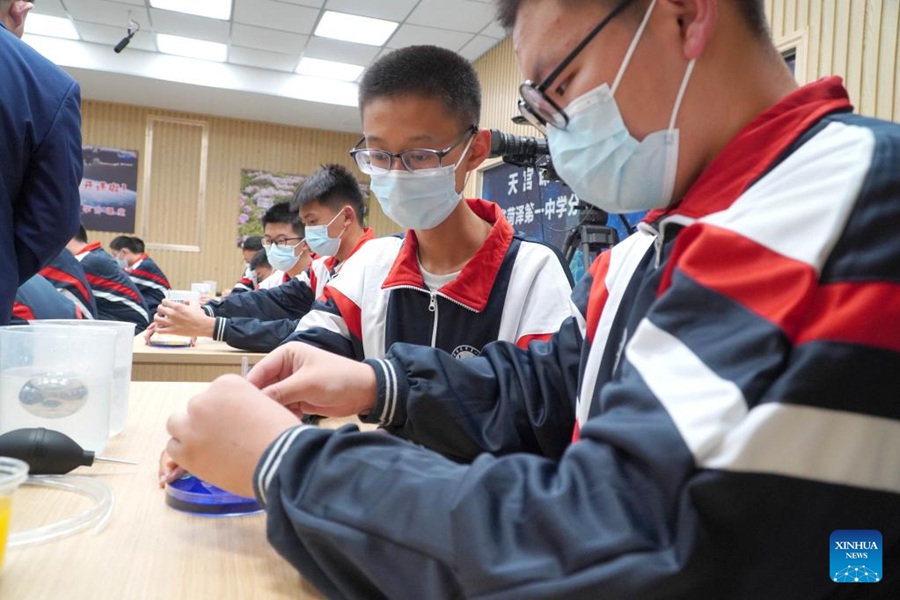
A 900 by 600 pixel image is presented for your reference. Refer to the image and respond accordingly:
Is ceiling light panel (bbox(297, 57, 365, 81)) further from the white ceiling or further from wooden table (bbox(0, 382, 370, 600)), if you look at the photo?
wooden table (bbox(0, 382, 370, 600))

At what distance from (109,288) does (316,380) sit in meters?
3.14

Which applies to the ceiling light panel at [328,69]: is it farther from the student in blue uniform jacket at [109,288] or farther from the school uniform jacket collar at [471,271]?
the school uniform jacket collar at [471,271]

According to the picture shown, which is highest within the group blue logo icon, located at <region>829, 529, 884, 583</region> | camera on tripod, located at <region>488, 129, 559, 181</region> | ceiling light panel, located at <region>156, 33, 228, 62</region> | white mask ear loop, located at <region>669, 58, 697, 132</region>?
ceiling light panel, located at <region>156, 33, 228, 62</region>

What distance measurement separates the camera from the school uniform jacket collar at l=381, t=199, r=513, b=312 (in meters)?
1.25

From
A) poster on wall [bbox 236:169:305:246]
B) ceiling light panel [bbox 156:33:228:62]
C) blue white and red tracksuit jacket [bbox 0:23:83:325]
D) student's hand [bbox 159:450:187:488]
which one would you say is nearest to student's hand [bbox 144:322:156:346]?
blue white and red tracksuit jacket [bbox 0:23:83:325]

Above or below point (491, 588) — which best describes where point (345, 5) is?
above

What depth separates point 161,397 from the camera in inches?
47.9

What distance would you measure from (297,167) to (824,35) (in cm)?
645

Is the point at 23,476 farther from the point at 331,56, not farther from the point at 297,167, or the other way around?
the point at 297,167

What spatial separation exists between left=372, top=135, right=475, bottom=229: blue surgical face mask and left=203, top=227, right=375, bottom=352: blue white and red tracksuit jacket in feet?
3.89

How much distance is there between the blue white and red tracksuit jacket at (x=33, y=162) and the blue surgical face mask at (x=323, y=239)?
1224mm

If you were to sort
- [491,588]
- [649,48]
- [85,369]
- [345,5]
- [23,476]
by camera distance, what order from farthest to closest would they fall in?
1. [345,5]
2. [85,369]
3. [649,48]
4. [23,476]
5. [491,588]

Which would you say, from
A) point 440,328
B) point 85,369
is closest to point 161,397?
point 85,369

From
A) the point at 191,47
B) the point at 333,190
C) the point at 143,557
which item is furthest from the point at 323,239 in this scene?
the point at 191,47
